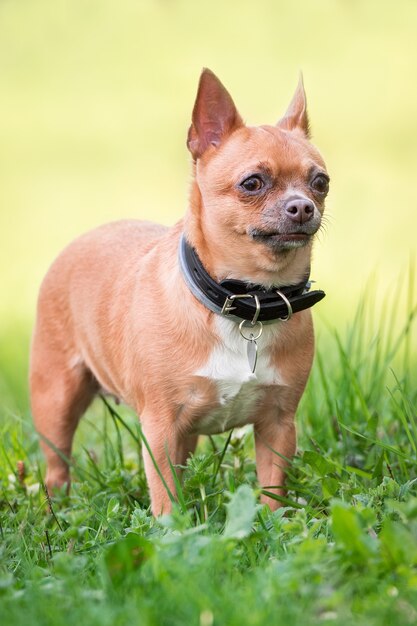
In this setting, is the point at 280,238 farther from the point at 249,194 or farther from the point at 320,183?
the point at 320,183

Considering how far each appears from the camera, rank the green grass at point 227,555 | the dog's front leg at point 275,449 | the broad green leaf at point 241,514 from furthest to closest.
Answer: the dog's front leg at point 275,449 < the broad green leaf at point 241,514 < the green grass at point 227,555

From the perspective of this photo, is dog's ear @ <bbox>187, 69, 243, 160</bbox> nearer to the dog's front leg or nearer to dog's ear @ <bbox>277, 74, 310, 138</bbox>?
dog's ear @ <bbox>277, 74, 310, 138</bbox>

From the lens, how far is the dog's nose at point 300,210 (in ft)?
10.8

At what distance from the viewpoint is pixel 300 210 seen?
3.30 meters

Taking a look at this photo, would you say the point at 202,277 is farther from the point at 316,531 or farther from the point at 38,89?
the point at 38,89

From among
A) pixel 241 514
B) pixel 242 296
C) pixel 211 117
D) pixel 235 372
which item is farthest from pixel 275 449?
pixel 211 117

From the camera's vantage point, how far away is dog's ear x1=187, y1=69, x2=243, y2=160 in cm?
364

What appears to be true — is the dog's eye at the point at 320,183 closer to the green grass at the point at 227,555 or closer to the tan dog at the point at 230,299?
the tan dog at the point at 230,299

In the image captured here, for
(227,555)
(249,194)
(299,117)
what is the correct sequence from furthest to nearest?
(299,117), (249,194), (227,555)

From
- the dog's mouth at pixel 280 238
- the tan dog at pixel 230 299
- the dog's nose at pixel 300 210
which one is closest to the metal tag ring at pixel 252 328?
the tan dog at pixel 230 299

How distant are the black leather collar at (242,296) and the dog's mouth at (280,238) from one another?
0.21 m

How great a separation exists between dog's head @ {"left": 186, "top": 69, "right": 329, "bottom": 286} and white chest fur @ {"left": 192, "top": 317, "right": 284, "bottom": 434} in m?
0.22

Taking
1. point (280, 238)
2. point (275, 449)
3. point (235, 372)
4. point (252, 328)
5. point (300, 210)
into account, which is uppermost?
point (300, 210)

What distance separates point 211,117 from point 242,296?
738 mm
